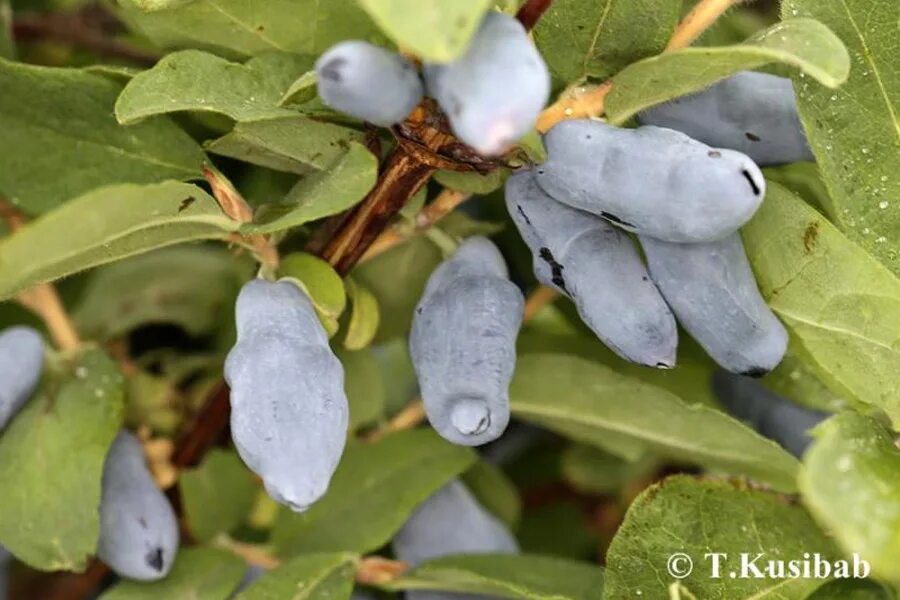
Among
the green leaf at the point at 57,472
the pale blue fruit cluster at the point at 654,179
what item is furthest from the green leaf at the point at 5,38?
Answer: the pale blue fruit cluster at the point at 654,179

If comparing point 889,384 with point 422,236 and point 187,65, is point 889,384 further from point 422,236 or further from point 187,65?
point 187,65

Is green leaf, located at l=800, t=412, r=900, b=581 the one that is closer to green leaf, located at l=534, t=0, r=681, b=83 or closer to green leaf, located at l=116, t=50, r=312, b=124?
green leaf, located at l=534, t=0, r=681, b=83

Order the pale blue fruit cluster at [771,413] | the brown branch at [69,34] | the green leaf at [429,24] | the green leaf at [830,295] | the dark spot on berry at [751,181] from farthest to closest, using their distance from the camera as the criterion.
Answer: the brown branch at [69,34], the pale blue fruit cluster at [771,413], the green leaf at [830,295], the dark spot on berry at [751,181], the green leaf at [429,24]

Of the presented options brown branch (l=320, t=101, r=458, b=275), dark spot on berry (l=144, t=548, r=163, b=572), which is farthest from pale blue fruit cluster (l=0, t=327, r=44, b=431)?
brown branch (l=320, t=101, r=458, b=275)

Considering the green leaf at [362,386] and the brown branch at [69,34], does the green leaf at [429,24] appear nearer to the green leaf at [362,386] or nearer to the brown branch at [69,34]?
the green leaf at [362,386]

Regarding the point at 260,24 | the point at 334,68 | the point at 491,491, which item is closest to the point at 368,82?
the point at 334,68

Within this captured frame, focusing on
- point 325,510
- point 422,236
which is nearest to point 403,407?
point 325,510

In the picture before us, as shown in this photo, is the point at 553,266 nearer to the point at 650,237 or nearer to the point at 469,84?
the point at 650,237
